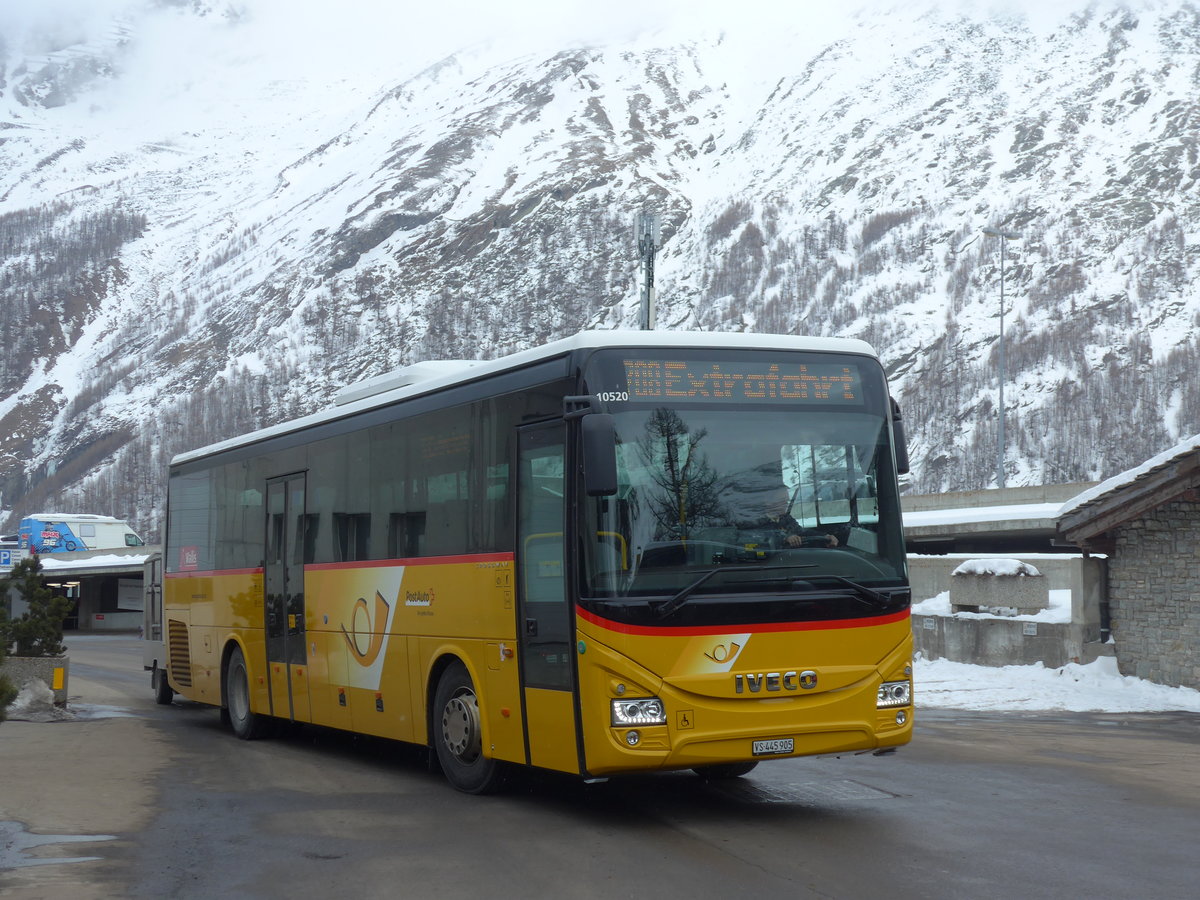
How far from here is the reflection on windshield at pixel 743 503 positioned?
9047 millimetres

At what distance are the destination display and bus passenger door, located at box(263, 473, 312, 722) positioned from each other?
5.50 metres

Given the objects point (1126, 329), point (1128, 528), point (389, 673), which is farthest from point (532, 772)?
point (1126, 329)

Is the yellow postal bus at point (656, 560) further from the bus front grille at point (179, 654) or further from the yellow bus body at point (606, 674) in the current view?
the bus front grille at point (179, 654)

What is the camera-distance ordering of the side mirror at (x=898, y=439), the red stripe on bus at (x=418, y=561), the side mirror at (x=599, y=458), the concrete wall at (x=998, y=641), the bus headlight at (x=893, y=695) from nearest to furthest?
the side mirror at (x=599, y=458) < the bus headlight at (x=893, y=695) < the side mirror at (x=898, y=439) < the red stripe on bus at (x=418, y=561) < the concrete wall at (x=998, y=641)

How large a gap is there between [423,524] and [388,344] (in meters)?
178

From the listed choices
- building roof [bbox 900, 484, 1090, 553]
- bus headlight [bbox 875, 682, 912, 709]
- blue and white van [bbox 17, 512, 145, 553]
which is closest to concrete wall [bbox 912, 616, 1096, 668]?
building roof [bbox 900, 484, 1090, 553]

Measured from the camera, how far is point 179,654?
1811cm

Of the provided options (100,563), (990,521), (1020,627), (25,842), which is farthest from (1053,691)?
(100,563)

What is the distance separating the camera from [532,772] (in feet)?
38.7

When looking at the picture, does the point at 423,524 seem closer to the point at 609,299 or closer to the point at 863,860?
the point at 863,860

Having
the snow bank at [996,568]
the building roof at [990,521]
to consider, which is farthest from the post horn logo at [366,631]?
the building roof at [990,521]

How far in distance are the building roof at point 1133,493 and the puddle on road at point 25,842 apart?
1376 centimetres

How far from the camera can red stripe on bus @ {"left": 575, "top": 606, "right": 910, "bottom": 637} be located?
8914mm

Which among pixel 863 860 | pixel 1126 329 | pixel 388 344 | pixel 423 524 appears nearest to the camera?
pixel 863 860
